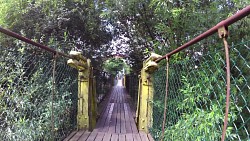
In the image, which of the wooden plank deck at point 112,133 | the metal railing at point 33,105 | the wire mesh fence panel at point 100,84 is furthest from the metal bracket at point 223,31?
the wire mesh fence panel at point 100,84

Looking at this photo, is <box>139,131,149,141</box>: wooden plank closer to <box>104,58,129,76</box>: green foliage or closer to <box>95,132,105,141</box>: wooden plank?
<box>95,132,105,141</box>: wooden plank

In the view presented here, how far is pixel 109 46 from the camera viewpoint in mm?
6383

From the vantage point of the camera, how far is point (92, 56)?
18.4 feet

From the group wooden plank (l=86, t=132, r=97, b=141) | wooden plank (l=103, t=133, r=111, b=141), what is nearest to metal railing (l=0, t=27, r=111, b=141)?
wooden plank (l=86, t=132, r=97, b=141)

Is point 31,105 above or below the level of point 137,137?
above

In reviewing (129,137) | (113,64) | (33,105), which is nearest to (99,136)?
(129,137)

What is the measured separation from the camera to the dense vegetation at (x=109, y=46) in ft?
6.42

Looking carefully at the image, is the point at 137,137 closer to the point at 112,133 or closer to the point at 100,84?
the point at 112,133

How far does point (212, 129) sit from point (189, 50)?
1.76 m

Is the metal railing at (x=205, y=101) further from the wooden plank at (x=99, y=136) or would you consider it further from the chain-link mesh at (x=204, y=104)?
the wooden plank at (x=99, y=136)

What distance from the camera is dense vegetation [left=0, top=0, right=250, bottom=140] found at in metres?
1.96

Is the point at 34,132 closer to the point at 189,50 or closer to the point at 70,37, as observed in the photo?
the point at 189,50

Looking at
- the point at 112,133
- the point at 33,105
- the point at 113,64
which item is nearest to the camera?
the point at 33,105

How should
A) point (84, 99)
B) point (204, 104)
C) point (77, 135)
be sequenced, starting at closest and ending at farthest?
point (204, 104) → point (77, 135) → point (84, 99)
